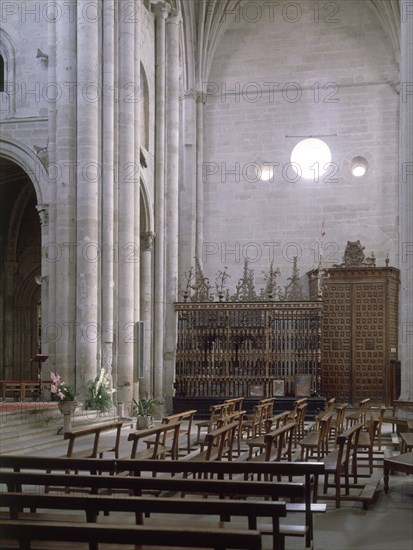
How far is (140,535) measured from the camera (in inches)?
144

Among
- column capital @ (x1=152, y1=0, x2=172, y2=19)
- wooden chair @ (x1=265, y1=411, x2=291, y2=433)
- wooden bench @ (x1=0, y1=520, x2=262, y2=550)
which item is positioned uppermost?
column capital @ (x1=152, y1=0, x2=172, y2=19)

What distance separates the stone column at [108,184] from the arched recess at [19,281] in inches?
297

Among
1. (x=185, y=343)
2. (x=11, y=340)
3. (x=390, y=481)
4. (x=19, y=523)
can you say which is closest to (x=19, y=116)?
(x=185, y=343)

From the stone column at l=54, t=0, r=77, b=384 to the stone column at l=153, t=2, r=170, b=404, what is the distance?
566 cm

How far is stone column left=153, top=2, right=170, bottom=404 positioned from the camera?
23688mm

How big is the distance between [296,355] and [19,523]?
59.8 feet

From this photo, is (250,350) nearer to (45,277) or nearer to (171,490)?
(45,277)

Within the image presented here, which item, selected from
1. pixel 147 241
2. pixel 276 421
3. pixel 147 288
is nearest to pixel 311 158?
pixel 147 241

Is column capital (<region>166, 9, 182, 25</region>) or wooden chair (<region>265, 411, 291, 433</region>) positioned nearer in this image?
wooden chair (<region>265, 411, 291, 433</region>)

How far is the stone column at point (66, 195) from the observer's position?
18.1 m

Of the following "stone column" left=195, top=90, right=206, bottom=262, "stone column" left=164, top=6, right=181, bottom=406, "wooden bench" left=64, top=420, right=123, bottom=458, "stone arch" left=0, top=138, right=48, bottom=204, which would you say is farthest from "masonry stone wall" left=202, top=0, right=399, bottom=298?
"wooden bench" left=64, top=420, right=123, bottom=458

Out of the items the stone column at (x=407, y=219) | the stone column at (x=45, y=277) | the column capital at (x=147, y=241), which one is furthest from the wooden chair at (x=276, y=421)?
the column capital at (x=147, y=241)

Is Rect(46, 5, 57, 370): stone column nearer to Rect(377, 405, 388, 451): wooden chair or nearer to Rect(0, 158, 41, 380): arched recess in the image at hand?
Rect(0, 158, 41, 380): arched recess

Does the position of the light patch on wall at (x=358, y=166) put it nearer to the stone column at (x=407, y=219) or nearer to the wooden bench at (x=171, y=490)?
the stone column at (x=407, y=219)
